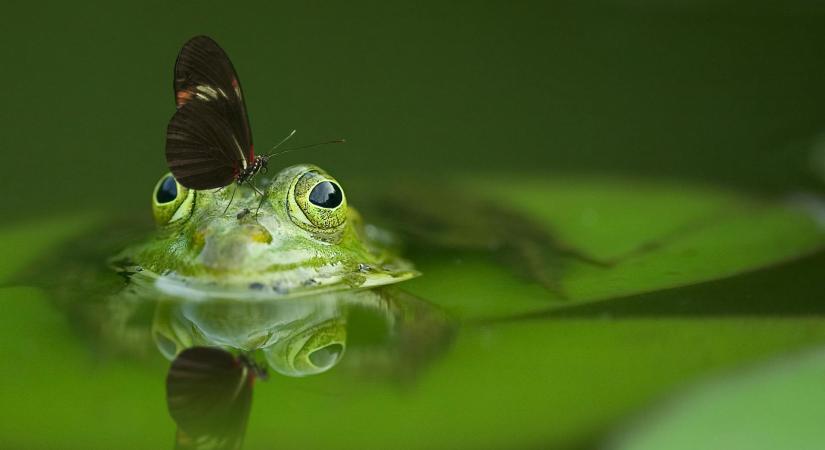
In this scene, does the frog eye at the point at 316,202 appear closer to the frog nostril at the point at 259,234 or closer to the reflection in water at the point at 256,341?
the frog nostril at the point at 259,234

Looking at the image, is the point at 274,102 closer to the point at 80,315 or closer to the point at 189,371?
the point at 80,315

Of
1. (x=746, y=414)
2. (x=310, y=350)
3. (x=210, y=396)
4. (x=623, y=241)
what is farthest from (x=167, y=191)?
(x=746, y=414)

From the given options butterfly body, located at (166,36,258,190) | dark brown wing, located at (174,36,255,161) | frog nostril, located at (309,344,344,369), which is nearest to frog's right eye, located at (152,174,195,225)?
butterfly body, located at (166,36,258,190)

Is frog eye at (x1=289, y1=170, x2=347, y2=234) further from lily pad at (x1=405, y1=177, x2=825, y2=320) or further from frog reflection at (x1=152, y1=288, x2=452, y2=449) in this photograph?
lily pad at (x1=405, y1=177, x2=825, y2=320)

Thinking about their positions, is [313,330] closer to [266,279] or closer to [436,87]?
[266,279]

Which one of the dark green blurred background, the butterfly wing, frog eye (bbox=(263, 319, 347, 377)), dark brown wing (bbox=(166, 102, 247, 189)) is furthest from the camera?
the dark green blurred background

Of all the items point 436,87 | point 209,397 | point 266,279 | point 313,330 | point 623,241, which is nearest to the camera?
point 209,397

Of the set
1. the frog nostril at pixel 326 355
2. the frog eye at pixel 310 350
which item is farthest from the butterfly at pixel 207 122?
the frog nostril at pixel 326 355
